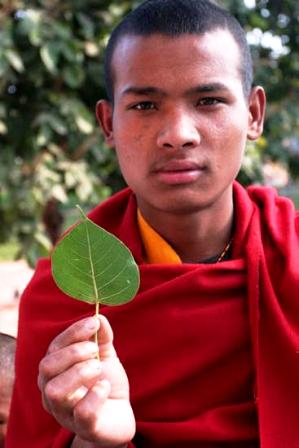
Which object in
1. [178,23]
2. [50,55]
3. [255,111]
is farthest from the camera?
[50,55]

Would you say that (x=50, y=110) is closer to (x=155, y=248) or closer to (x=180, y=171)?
(x=155, y=248)

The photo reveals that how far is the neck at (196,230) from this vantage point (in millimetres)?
1712

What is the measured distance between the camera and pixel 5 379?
7.30ft

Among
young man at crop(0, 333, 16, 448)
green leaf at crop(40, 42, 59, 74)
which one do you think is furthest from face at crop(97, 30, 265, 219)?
green leaf at crop(40, 42, 59, 74)

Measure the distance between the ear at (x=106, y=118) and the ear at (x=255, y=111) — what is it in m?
0.35

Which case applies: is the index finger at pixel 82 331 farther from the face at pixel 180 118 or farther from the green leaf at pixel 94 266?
the face at pixel 180 118

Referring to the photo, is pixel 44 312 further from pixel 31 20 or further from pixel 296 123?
pixel 296 123

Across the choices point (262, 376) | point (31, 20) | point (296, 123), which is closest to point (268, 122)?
point (296, 123)

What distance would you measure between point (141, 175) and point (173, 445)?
1.91 feet

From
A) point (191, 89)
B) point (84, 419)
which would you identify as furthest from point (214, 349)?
point (191, 89)

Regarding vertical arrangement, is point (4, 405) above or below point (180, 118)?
below

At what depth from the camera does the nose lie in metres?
1.50

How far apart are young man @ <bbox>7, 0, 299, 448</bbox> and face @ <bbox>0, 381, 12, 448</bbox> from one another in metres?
0.50

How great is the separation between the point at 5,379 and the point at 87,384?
1136mm
